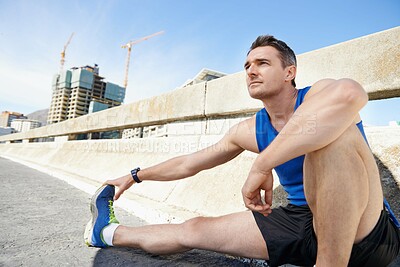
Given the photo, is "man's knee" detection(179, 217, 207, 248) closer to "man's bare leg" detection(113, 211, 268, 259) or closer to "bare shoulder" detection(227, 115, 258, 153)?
"man's bare leg" detection(113, 211, 268, 259)

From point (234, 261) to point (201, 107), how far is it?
2.12 m

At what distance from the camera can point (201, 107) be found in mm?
3285

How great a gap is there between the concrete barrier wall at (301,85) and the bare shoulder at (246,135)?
84 centimetres

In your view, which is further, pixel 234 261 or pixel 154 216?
pixel 154 216

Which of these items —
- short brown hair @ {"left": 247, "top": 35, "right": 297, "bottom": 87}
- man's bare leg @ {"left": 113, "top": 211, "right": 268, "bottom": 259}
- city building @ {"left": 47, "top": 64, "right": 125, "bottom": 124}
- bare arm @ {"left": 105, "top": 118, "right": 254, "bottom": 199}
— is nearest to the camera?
man's bare leg @ {"left": 113, "top": 211, "right": 268, "bottom": 259}

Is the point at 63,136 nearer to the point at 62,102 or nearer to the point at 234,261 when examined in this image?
the point at 234,261

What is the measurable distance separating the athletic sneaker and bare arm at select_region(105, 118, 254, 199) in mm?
73

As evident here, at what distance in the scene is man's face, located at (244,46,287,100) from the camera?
151 cm

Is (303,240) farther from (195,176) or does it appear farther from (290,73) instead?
(195,176)

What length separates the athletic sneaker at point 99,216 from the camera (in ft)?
5.38

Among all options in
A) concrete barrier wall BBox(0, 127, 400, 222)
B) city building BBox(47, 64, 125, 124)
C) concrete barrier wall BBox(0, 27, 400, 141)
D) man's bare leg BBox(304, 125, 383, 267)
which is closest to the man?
man's bare leg BBox(304, 125, 383, 267)

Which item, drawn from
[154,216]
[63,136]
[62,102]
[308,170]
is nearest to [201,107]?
[154,216]

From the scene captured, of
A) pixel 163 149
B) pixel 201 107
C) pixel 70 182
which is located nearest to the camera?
pixel 201 107

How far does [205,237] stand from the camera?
1.47m
